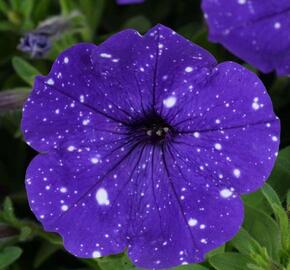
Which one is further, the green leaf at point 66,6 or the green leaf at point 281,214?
the green leaf at point 66,6

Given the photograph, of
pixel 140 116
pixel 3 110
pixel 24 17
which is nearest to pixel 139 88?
pixel 140 116

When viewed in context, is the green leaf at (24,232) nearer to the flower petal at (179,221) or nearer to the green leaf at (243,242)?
the flower petal at (179,221)

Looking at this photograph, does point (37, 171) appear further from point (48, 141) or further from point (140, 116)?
point (140, 116)

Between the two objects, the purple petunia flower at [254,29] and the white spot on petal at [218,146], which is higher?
the purple petunia flower at [254,29]

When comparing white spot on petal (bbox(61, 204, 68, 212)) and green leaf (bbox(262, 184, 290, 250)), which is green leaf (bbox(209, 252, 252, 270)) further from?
white spot on petal (bbox(61, 204, 68, 212))

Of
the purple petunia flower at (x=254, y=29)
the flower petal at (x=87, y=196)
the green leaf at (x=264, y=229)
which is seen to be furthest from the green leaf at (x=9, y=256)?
the purple petunia flower at (x=254, y=29)
